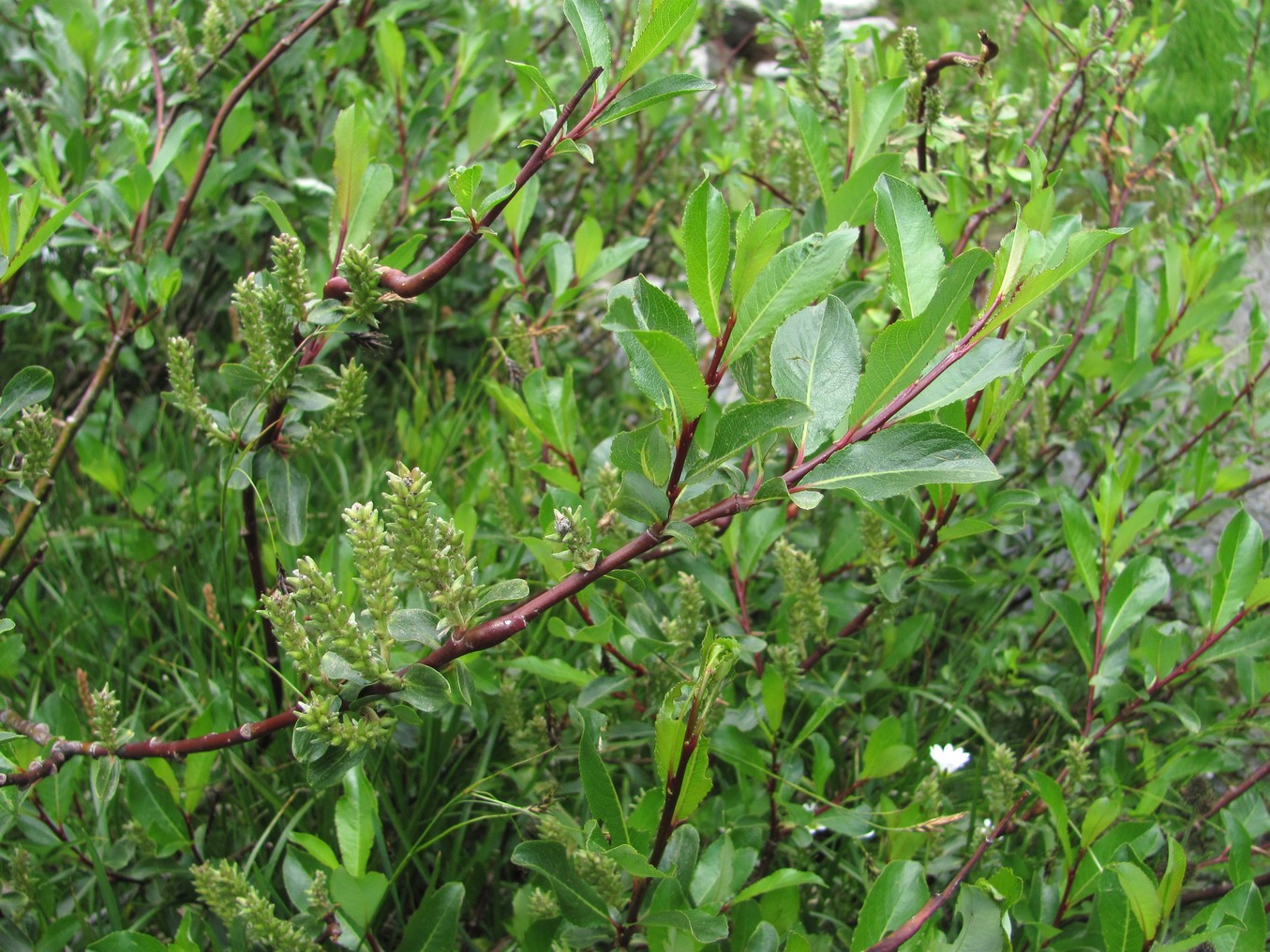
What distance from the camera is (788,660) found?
1.48 m

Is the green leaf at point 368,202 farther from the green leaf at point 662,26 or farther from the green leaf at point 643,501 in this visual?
the green leaf at point 643,501

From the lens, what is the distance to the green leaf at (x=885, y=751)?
1.49m

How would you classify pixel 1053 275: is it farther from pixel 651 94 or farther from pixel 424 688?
pixel 424 688

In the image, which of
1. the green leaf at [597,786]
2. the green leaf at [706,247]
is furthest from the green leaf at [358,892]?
the green leaf at [706,247]

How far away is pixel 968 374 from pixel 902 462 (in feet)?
0.42

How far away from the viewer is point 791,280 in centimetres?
96

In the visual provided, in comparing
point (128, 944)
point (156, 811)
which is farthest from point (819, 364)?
point (156, 811)

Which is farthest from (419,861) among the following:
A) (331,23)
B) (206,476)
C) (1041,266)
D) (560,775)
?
(331,23)

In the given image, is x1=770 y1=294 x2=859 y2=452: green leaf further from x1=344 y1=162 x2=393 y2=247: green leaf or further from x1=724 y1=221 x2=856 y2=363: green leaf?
x1=344 y1=162 x2=393 y2=247: green leaf

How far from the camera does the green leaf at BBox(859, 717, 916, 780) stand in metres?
1.49

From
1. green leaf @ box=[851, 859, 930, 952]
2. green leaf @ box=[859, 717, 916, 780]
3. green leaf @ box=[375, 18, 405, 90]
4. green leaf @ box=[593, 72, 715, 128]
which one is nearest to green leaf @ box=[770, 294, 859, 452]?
green leaf @ box=[593, 72, 715, 128]

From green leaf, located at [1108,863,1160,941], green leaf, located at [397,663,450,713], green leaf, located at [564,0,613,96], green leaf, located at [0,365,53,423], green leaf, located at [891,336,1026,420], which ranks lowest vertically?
green leaf, located at [1108,863,1160,941]

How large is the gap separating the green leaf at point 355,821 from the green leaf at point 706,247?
71cm

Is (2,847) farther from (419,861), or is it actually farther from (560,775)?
(560,775)
